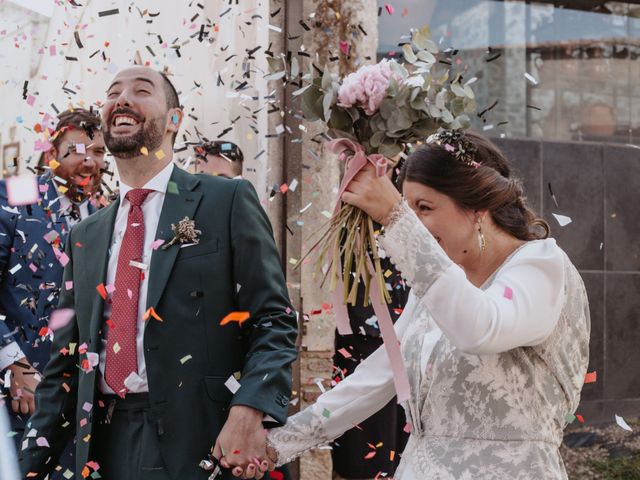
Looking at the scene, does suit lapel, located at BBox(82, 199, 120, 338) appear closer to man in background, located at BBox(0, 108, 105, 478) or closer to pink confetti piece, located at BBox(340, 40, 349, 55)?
man in background, located at BBox(0, 108, 105, 478)

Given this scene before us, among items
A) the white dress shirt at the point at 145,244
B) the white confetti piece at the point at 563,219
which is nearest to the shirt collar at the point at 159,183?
the white dress shirt at the point at 145,244

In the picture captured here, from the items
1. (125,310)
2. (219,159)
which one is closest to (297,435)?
(125,310)

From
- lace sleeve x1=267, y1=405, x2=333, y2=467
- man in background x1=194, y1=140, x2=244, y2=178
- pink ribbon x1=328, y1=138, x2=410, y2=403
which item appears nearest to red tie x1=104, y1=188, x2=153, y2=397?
lace sleeve x1=267, y1=405, x2=333, y2=467

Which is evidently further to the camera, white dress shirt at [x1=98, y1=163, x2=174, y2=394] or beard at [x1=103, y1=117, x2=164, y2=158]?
beard at [x1=103, y1=117, x2=164, y2=158]

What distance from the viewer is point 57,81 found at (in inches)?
271

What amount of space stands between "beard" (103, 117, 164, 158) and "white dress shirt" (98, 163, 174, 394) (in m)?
0.12

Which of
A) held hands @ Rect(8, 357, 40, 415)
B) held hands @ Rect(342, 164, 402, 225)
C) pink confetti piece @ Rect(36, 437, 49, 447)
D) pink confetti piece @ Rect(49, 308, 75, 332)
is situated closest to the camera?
held hands @ Rect(342, 164, 402, 225)

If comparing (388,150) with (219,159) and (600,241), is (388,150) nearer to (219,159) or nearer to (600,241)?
(219,159)

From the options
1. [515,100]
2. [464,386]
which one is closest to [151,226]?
[464,386]

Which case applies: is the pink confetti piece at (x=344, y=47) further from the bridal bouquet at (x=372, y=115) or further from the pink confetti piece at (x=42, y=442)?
the pink confetti piece at (x=42, y=442)

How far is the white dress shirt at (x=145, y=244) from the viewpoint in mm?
3168

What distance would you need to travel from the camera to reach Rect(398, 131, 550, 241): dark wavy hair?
9.69 ft

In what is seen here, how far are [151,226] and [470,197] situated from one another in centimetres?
121

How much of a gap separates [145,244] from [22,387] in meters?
1.52
